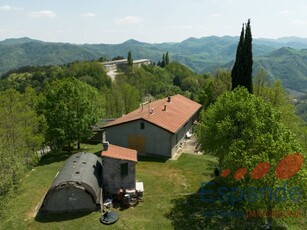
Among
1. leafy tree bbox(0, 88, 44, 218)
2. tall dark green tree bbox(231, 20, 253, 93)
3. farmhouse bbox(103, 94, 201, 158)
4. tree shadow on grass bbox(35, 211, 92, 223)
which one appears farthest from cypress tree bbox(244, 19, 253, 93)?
tree shadow on grass bbox(35, 211, 92, 223)

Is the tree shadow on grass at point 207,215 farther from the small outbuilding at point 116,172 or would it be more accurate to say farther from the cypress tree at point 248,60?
the cypress tree at point 248,60

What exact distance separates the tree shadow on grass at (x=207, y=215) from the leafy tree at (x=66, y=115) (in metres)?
19.6

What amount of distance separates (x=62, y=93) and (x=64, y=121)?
4.32 metres

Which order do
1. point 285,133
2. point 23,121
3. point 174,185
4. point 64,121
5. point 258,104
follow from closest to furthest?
1. point 285,133
2. point 258,104
3. point 174,185
4. point 23,121
5. point 64,121

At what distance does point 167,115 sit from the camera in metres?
46.7

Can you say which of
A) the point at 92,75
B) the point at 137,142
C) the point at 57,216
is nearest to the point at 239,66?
the point at 137,142

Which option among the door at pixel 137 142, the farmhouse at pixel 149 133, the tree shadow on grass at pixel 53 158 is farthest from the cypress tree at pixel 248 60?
the tree shadow on grass at pixel 53 158

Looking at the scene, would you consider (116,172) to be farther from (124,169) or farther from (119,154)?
(119,154)

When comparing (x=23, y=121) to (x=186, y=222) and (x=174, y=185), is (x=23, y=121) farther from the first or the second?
(x=186, y=222)

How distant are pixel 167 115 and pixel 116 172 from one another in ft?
65.4

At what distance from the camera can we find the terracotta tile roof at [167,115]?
42.6 m

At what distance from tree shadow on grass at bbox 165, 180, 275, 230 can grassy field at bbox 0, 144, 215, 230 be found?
0.26ft

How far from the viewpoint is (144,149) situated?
4303cm

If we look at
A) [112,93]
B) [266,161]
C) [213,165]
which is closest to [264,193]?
[266,161]
